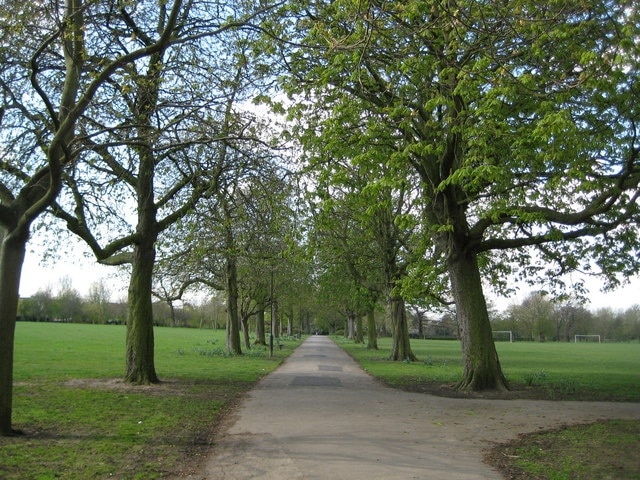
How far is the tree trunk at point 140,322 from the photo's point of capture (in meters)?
14.2

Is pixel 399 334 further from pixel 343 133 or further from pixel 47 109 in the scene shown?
pixel 47 109

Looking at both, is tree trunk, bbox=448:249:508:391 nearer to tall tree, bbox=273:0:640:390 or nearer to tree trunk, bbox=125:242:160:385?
tall tree, bbox=273:0:640:390

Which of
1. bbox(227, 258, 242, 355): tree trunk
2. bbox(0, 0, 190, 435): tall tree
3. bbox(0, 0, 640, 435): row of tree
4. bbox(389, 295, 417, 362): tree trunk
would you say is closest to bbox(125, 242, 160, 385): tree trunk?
bbox(0, 0, 640, 435): row of tree

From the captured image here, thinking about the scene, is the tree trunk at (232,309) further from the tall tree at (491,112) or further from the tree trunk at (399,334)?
the tall tree at (491,112)

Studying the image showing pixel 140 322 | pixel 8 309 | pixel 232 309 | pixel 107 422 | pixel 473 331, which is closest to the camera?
pixel 8 309

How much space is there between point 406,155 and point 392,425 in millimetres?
5371

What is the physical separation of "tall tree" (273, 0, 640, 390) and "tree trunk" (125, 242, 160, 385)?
5462 millimetres

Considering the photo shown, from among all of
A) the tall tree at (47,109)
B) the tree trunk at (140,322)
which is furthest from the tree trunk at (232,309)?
the tall tree at (47,109)

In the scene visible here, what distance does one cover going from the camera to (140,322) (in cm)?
1437

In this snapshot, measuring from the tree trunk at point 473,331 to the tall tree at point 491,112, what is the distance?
3 cm

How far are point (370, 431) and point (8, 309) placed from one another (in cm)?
568

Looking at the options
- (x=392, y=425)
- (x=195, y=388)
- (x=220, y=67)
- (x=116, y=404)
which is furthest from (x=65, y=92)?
(x=195, y=388)

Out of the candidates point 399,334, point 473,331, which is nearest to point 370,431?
point 473,331

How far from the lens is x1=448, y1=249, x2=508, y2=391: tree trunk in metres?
14.2
